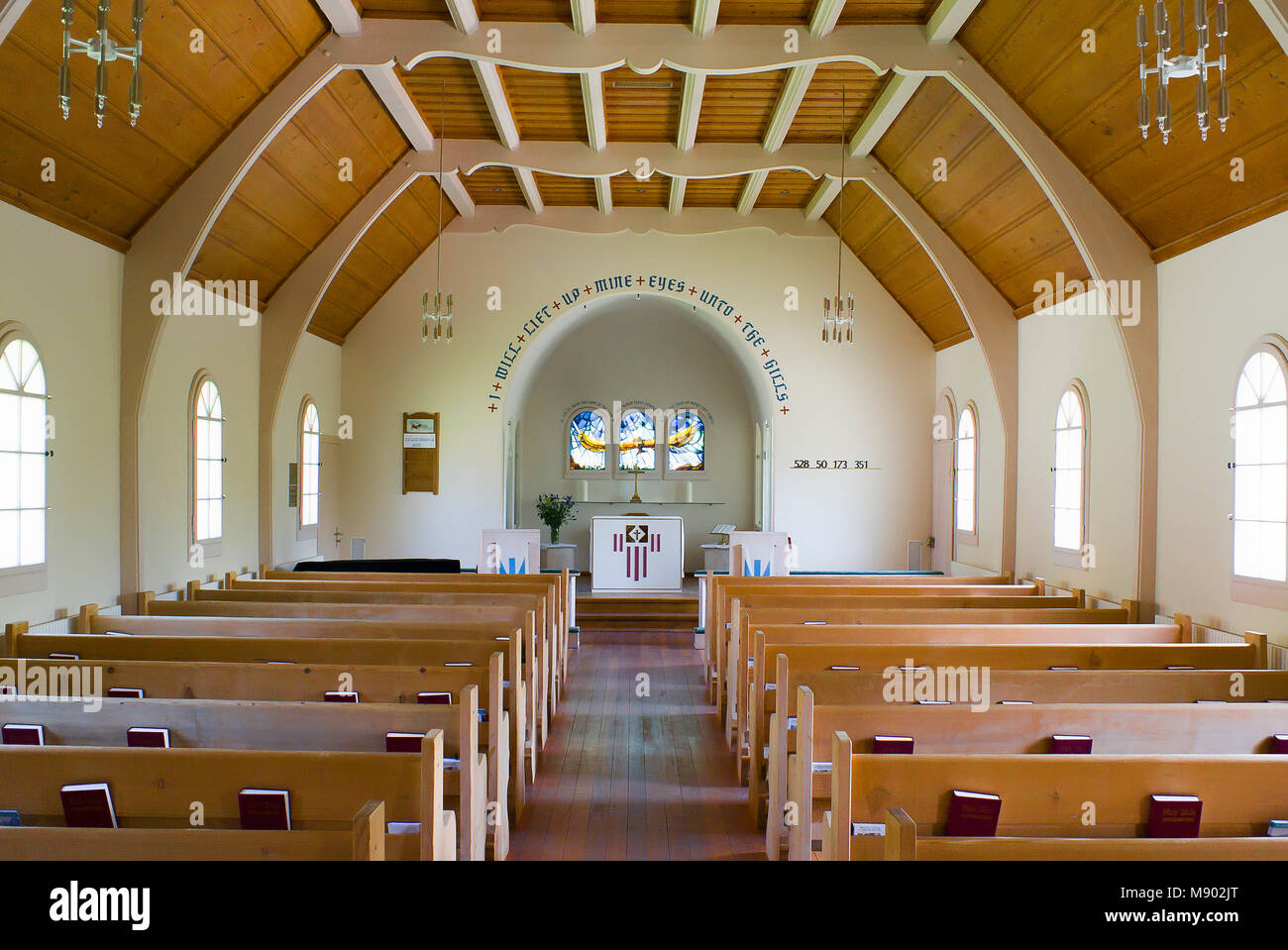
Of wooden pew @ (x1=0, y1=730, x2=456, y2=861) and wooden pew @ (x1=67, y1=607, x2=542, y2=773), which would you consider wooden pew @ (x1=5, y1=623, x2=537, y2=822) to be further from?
wooden pew @ (x1=0, y1=730, x2=456, y2=861)

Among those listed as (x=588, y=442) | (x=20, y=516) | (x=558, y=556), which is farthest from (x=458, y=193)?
(x=20, y=516)

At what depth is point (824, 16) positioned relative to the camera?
560 cm

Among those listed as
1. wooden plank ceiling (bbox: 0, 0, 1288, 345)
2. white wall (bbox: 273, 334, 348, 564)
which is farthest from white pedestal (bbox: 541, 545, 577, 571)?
wooden plank ceiling (bbox: 0, 0, 1288, 345)

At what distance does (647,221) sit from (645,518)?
3.01 metres

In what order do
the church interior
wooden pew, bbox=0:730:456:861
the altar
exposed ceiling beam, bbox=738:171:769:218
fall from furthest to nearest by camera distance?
the altar, exposed ceiling beam, bbox=738:171:769:218, the church interior, wooden pew, bbox=0:730:456:861

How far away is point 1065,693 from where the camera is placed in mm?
3713

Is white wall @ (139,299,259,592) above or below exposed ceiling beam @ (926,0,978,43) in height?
below

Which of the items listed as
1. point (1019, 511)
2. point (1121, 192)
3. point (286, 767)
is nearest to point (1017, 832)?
point (286, 767)

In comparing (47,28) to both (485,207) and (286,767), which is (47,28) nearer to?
(286,767)

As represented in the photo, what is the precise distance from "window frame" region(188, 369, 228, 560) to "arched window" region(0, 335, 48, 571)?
176 cm

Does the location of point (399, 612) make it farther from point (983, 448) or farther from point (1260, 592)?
point (983, 448)

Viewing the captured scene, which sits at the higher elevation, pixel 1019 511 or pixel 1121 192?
pixel 1121 192

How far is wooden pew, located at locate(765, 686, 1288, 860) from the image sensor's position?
3.05m
